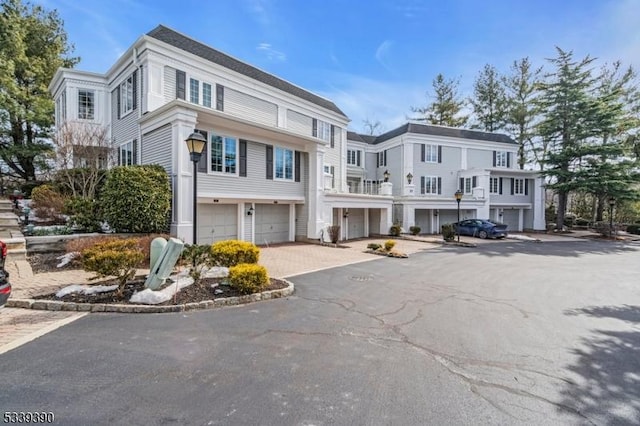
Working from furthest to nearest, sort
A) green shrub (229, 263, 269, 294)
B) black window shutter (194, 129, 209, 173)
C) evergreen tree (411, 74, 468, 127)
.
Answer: evergreen tree (411, 74, 468, 127) → black window shutter (194, 129, 209, 173) → green shrub (229, 263, 269, 294)

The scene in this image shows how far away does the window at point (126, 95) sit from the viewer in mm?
14926

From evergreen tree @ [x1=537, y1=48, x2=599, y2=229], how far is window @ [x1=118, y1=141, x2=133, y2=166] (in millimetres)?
31810

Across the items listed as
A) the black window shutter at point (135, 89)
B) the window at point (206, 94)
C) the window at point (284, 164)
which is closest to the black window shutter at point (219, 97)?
the window at point (206, 94)

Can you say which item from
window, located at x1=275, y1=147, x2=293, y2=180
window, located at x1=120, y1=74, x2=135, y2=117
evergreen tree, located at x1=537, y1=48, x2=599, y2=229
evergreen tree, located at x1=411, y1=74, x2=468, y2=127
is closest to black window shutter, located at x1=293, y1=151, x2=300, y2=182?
window, located at x1=275, y1=147, x2=293, y2=180

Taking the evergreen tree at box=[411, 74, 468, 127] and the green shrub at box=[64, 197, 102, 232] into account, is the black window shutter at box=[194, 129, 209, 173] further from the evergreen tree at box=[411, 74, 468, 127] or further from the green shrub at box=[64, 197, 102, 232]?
the evergreen tree at box=[411, 74, 468, 127]

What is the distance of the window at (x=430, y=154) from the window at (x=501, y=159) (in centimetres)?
724

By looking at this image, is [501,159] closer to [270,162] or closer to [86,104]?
[270,162]

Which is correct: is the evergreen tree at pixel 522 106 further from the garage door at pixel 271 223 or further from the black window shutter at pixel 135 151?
the black window shutter at pixel 135 151

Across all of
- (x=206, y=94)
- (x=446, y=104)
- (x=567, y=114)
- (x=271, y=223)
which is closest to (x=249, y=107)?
(x=206, y=94)

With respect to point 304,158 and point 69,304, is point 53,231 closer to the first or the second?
point 69,304

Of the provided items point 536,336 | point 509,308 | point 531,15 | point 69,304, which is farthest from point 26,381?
point 531,15

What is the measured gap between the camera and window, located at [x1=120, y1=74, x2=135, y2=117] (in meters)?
14.9

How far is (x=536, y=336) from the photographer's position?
4.98 m

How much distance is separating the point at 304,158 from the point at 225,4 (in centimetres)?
830
